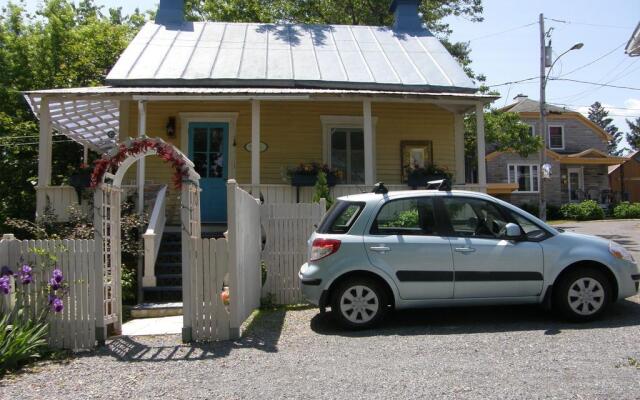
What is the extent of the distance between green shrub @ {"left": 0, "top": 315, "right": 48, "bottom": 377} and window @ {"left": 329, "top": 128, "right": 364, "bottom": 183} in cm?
815

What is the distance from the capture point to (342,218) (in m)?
6.81

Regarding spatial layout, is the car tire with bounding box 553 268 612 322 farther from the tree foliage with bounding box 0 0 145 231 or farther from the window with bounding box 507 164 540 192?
the window with bounding box 507 164 540 192

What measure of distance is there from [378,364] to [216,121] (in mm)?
8796

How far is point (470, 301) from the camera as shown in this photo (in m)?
6.55

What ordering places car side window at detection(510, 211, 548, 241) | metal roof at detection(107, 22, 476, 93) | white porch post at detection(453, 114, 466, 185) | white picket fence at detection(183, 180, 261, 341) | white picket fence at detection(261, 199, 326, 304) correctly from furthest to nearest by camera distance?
white porch post at detection(453, 114, 466, 185) < metal roof at detection(107, 22, 476, 93) < white picket fence at detection(261, 199, 326, 304) < car side window at detection(510, 211, 548, 241) < white picket fence at detection(183, 180, 261, 341)

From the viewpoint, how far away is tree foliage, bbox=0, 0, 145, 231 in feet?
52.1

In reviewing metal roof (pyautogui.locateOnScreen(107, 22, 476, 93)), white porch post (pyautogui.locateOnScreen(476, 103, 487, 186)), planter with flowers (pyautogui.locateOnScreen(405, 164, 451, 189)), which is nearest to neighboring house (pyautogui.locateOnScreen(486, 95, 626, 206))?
metal roof (pyautogui.locateOnScreen(107, 22, 476, 93))

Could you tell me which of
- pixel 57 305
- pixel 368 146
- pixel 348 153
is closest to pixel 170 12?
pixel 348 153

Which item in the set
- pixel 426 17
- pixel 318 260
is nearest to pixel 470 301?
pixel 318 260

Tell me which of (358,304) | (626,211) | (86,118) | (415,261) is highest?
(86,118)

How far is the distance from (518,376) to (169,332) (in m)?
4.23

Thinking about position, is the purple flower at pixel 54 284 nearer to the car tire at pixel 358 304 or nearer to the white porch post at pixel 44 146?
the car tire at pixel 358 304

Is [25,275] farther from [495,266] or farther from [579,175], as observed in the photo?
[579,175]

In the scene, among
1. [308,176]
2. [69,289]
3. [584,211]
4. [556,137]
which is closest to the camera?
[69,289]
